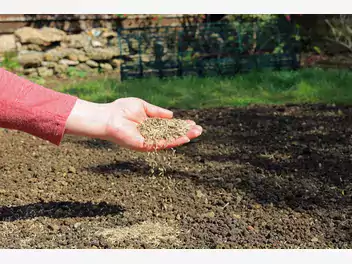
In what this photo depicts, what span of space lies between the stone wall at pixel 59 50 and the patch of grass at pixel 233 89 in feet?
4.13

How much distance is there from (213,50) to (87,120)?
6674mm

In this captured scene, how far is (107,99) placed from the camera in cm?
683

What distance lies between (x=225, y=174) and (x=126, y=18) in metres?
6.68

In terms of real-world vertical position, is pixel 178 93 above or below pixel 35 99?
below

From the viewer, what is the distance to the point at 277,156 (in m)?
4.51

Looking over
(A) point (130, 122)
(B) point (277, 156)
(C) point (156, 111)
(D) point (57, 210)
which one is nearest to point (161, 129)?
(C) point (156, 111)

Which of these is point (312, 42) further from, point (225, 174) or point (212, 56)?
point (225, 174)

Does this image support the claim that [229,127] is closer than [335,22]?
Yes

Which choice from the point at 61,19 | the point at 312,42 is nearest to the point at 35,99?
the point at 61,19

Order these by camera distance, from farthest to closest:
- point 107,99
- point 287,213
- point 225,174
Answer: point 107,99 < point 225,174 < point 287,213

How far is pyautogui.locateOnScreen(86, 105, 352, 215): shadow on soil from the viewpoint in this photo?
3.79m

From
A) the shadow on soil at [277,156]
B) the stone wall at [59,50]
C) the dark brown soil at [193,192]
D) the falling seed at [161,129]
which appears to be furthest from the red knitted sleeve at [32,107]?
the stone wall at [59,50]

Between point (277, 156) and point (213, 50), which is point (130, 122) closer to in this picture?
point (277, 156)

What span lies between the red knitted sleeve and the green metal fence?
243 inches
